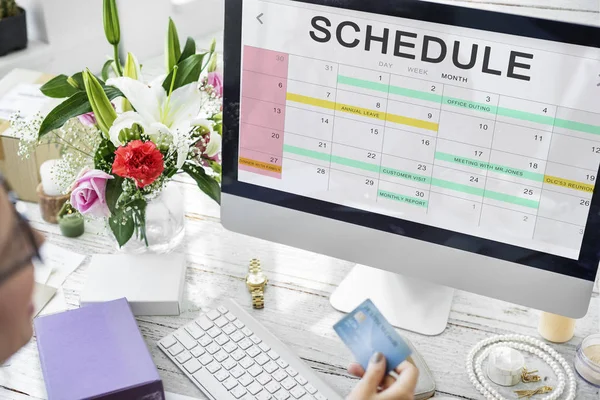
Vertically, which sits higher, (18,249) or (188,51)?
(18,249)

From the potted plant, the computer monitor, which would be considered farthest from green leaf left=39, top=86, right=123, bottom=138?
the potted plant

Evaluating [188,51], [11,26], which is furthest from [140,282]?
[11,26]

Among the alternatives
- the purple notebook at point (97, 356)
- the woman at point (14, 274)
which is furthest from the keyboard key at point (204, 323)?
the woman at point (14, 274)

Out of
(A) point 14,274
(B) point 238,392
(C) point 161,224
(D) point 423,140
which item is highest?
(A) point 14,274

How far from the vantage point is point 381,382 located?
35.3 inches

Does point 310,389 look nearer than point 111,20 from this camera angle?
Yes

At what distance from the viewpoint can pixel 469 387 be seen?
3.48 feet

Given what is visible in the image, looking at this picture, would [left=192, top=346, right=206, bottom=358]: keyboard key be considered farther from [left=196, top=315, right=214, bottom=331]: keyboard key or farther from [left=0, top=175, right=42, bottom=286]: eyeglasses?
[left=0, top=175, right=42, bottom=286]: eyeglasses

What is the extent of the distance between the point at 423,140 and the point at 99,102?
19.4 inches

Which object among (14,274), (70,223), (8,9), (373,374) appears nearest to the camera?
(14,274)

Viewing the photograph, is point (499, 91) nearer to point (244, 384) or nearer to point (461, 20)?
point (461, 20)

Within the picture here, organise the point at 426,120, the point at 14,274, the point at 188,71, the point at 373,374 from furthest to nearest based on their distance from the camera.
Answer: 1. the point at 188,71
2. the point at 426,120
3. the point at 373,374
4. the point at 14,274

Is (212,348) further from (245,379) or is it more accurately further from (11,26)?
(11,26)

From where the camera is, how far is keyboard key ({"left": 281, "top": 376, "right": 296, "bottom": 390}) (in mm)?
1023
